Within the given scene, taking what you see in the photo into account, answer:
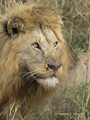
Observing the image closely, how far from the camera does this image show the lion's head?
139 inches

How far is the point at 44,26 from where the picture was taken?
150 inches

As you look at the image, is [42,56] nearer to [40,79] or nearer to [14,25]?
[40,79]

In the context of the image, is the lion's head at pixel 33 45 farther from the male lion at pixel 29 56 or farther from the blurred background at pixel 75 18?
the blurred background at pixel 75 18

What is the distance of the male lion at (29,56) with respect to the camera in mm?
3554

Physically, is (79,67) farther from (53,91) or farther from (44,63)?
(44,63)

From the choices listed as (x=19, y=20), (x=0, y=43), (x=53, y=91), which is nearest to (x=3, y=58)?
(x=0, y=43)

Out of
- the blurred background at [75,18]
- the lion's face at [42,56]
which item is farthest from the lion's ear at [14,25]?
the blurred background at [75,18]

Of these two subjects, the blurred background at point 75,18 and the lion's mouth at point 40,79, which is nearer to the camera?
the lion's mouth at point 40,79

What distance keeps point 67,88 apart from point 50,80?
83 centimetres

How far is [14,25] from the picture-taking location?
3748 mm

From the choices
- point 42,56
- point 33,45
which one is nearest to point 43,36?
point 33,45

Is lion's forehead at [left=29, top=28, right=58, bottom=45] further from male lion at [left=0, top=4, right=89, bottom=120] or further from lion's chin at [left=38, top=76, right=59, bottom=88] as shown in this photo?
lion's chin at [left=38, top=76, right=59, bottom=88]

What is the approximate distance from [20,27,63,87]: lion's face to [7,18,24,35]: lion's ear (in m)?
0.14

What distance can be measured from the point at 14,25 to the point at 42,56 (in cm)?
52
